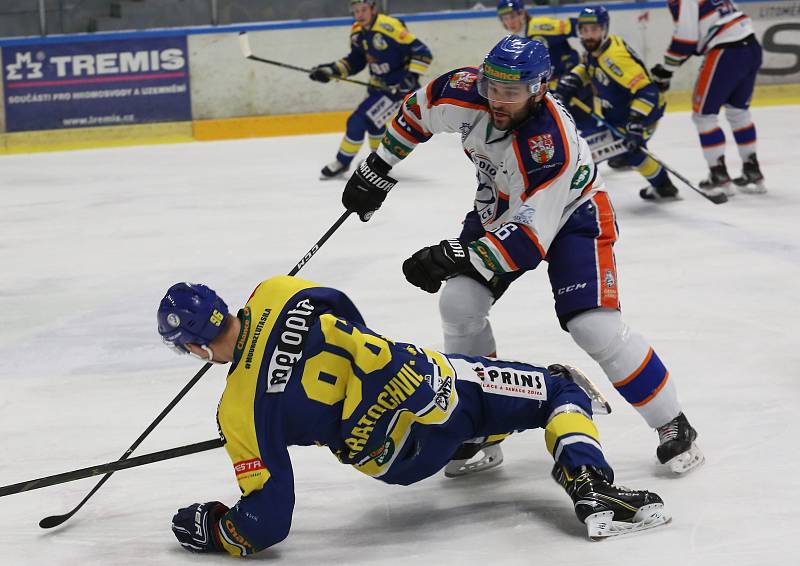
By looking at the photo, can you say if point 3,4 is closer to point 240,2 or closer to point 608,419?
point 240,2

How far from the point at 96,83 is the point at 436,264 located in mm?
7130

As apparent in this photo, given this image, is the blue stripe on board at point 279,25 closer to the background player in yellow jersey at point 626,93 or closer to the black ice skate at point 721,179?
the background player in yellow jersey at point 626,93

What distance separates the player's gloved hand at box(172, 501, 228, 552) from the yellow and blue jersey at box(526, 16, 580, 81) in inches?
216

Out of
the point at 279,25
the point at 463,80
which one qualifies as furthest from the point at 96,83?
the point at 463,80

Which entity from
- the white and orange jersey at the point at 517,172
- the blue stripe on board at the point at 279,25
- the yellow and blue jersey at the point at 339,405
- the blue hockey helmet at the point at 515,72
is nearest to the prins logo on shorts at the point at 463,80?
the white and orange jersey at the point at 517,172

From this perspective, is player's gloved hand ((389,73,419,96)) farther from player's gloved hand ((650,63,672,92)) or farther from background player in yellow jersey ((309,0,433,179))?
player's gloved hand ((650,63,672,92))

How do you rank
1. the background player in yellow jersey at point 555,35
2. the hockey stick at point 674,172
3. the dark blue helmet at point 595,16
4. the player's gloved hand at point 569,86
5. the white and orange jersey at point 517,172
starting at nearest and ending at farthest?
the white and orange jersey at point 517,172, the hockey stick at point 674,172, the dark blue helmet at point 595,16, the player's gloved hand at point 569,86, the background player in yellow jersey at point 555,35

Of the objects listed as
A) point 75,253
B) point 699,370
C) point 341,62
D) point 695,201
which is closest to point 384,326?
point 699,370

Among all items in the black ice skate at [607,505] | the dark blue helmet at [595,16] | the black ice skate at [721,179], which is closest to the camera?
the black ice skate at [607,505]

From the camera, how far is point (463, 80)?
3.07 meters

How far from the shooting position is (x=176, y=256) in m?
5.68

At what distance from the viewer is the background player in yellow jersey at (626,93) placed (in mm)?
6371

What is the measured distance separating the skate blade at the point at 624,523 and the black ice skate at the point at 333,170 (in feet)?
16.8

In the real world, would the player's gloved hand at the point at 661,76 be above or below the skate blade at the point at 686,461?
above
